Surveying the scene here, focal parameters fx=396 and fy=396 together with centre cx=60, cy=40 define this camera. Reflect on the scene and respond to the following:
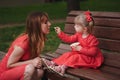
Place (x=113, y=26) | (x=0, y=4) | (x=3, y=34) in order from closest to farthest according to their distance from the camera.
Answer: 1. (x=113, y=26)
2. (x=3, y=34)
3. (x=0, y=4)

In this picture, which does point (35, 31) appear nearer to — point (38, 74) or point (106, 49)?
point (38, 74)

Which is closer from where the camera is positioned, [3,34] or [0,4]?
[3,34]

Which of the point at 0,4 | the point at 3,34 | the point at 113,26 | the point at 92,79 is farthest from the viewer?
the point at 0,4

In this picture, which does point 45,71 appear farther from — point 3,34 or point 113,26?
point 3,34

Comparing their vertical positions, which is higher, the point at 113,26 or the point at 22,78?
the point at 113,26

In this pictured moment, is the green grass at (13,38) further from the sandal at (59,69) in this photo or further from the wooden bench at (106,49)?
the sandal at (59,69)

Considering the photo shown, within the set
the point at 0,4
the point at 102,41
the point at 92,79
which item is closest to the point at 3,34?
the point at 102,41

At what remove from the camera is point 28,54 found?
4.45m

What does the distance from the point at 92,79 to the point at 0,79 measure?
1077 mm

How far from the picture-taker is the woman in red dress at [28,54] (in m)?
4.31

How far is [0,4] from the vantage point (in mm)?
26062

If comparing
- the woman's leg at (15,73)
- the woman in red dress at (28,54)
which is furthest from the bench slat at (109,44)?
the woman's leg at (15,73)

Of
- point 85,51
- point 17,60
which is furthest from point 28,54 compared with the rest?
point 85,51

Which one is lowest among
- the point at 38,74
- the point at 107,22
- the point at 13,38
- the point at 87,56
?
the point at 13,38
